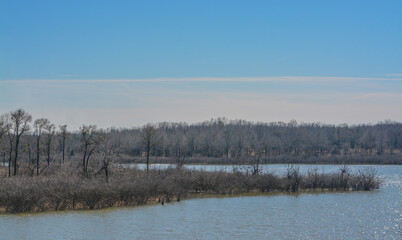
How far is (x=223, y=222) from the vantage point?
25.9 m

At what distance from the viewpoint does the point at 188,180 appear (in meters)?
40.3

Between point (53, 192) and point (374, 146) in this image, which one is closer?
point (53, 192)

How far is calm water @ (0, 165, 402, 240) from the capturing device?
2236 cm

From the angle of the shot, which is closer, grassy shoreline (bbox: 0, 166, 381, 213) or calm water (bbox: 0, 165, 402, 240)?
calm water (bbox: 0, 165, 402, 240)

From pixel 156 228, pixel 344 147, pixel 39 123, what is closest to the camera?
pixel 156 228

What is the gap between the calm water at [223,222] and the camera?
22359 millimetres

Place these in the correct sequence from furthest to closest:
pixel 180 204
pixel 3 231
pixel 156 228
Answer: pixel 180 204 → pixel 156 228 → pixel 3 231

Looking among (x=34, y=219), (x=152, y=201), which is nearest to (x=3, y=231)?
(x=34, y=219)

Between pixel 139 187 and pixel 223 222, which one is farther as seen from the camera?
pixel 139 187

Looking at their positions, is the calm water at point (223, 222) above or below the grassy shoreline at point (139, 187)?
below

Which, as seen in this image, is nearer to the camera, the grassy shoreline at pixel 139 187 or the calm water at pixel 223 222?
the calm water at pixel 223 222

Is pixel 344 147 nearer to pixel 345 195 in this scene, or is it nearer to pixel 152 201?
pixel 345 195

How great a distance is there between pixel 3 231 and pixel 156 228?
7358 mm

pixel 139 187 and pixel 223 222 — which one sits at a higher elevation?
pixel 139 187
